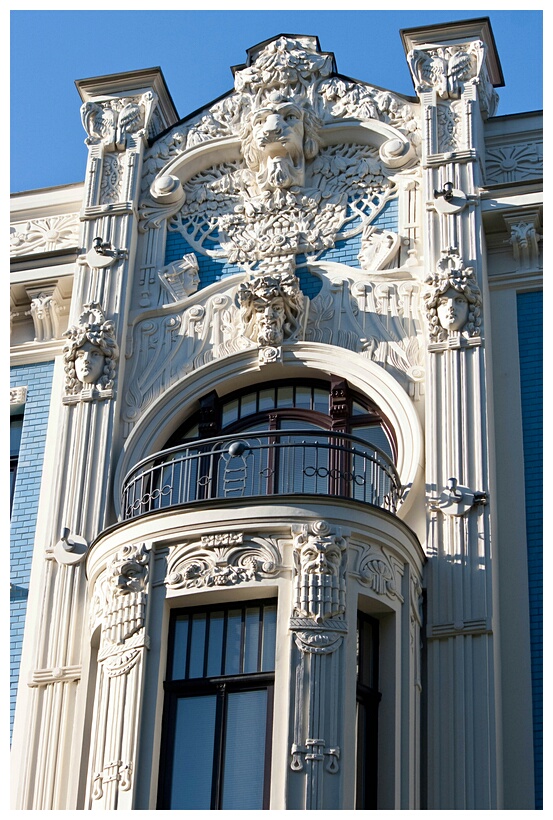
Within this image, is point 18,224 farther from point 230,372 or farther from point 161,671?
point 161,671

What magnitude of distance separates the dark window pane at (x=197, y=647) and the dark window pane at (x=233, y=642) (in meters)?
0.27

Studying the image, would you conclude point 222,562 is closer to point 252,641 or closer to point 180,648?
point 252,641

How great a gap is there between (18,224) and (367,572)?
27.6 feet

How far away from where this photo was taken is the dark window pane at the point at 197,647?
16.1 meters

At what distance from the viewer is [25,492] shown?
1931cm

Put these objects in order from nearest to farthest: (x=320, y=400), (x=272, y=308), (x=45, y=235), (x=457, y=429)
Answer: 1. (x=457, y=429)
2. (x=320, y=400)
3. (x=272, y=308)
4. (x=45, y=235)

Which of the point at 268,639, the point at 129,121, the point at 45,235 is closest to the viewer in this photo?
the point at 268,639

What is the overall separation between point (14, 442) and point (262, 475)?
12.6ft

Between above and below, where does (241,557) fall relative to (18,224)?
below

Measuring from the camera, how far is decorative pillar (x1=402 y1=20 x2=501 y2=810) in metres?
15.8

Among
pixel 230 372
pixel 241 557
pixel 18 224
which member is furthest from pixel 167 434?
pixel 18 224

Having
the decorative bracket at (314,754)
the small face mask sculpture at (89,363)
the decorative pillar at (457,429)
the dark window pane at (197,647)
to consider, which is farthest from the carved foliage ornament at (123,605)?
the small face mask sculpture at (89,363)

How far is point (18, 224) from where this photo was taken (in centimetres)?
2214

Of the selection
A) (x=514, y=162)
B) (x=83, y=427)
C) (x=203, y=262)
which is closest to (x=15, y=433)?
(x=83, y=427)
